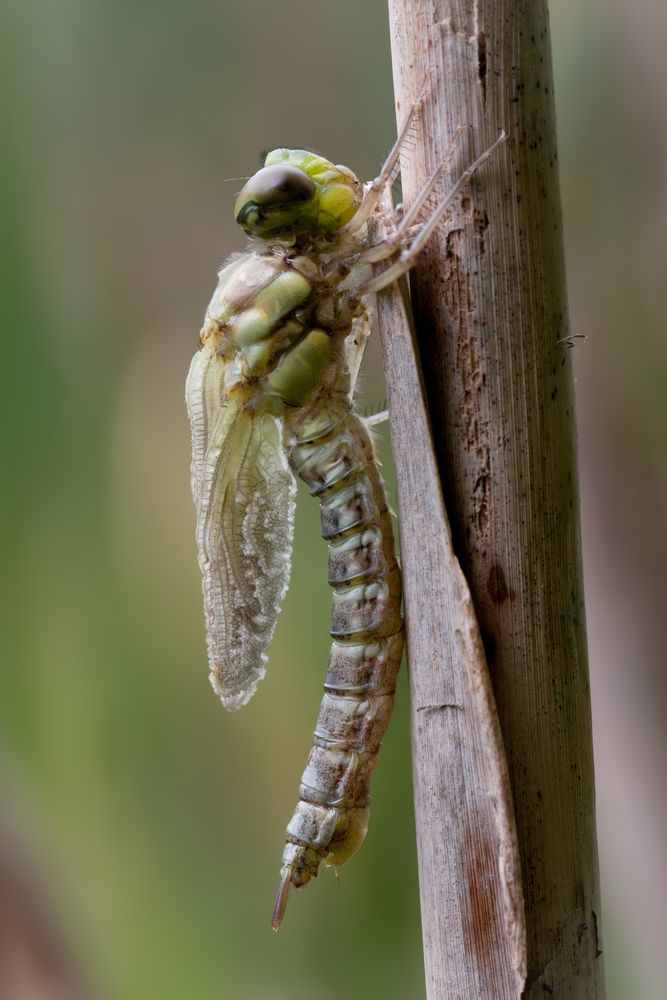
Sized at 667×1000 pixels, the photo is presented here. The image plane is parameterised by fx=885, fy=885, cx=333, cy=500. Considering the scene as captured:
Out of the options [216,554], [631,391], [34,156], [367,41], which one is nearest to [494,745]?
[216,554]

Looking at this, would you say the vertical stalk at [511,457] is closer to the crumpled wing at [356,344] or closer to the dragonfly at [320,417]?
the dragonfly at [320,417]

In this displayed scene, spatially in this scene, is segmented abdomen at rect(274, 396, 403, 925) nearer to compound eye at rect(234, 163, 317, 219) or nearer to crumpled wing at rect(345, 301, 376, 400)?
crumpled wing at rect(345, 301, 376, 400)

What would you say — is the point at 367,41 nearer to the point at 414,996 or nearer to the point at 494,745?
the point at 494,745

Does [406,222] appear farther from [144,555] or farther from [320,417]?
[144,555]

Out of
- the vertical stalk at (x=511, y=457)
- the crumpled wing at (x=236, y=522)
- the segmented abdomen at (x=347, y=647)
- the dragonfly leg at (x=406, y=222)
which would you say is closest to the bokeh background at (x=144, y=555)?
the crumpled wing at (x=236, y=522)

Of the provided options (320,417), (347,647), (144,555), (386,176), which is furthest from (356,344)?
(144,555)

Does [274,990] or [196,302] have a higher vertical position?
[196,302]

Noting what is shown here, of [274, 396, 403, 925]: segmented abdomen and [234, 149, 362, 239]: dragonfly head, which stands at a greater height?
[234, 149, 362, 239]: dragonfly head

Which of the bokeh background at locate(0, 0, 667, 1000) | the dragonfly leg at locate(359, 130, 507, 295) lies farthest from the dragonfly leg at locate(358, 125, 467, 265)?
the bokeh background at locate(0, 0, 667, 1000)
